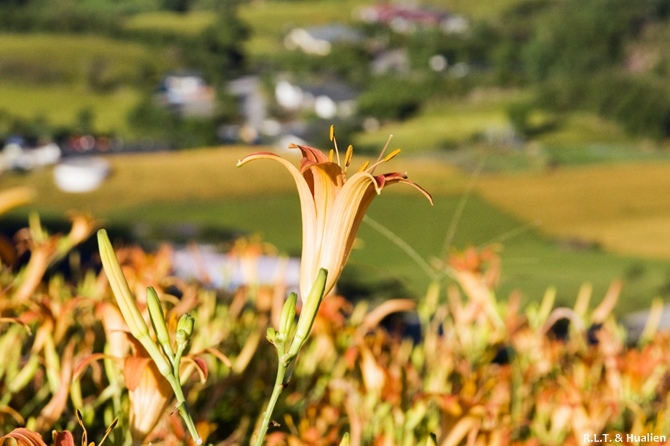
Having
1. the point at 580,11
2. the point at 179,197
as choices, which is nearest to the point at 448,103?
the point at 580,11

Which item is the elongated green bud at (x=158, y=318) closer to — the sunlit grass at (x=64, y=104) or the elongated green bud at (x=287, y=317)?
the elongated green bud at (x=287, y=317)

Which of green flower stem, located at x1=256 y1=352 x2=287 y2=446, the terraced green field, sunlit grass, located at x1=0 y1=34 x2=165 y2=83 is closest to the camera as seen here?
green flower stem, located at x1=256 y1=352 x2=287 y2=446

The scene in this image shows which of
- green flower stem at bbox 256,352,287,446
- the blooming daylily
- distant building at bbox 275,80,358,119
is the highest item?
the blooming daylily

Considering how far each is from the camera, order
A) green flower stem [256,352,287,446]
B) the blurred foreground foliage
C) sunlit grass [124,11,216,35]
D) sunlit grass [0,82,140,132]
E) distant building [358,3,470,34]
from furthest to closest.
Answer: distant building [358,3,470,34] < sunlit grass [124,11,216,35] < sunlit grass [0,82,140,132] < the blurred foreground foliage < green flower stem [256,352,287,446]

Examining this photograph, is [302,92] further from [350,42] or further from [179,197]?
[179,197]

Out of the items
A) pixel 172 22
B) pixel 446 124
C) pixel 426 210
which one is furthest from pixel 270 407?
pixel 172 22

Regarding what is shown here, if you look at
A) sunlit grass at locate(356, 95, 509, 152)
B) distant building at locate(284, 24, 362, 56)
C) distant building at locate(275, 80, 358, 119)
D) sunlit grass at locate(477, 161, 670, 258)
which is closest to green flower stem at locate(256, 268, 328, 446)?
sunlit grass at locate(477, 161, 670, 258)

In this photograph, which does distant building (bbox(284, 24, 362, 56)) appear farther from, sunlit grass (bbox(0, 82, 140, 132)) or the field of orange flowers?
the field of orange flowers

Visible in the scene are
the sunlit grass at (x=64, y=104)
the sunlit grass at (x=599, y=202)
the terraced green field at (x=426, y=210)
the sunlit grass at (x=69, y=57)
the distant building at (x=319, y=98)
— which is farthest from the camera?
the distant building at (x=319, y=98)

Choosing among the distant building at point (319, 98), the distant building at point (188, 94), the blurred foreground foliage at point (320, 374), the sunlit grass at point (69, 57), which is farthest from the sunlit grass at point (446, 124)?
the blurred foreground foliage at point (320, 374)
